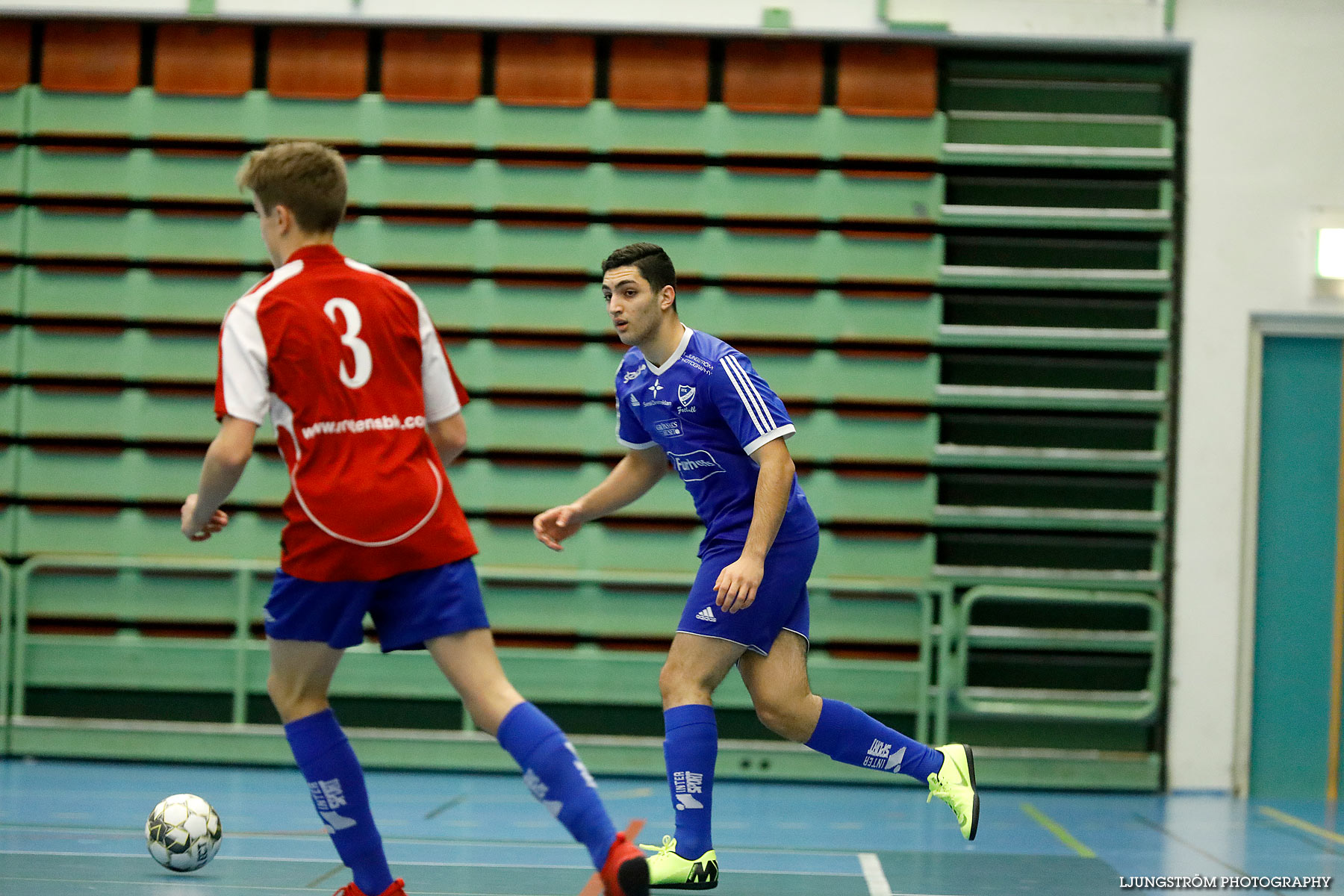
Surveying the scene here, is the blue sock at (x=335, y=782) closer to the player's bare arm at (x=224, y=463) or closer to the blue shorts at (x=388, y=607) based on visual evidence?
the blue shorts at (x=388, y=607)

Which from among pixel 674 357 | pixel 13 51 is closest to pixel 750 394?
pixel 674 357

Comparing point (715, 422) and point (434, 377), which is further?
point (715, 422)

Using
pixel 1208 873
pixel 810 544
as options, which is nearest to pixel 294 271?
pixel 810 544

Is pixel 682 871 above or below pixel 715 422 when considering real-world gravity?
below

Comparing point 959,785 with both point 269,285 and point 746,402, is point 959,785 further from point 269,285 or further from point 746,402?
point 269,285

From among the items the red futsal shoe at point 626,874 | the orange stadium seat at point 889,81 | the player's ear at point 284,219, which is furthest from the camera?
the orange stadium seat at point 889,81

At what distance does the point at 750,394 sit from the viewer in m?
3.53

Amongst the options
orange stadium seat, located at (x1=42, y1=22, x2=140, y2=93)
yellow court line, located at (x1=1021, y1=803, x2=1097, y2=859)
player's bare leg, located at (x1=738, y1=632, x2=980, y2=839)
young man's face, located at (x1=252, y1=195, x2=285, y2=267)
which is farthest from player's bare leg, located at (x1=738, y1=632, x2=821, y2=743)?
orange stadium seat, located at (x1=42, y1=22, x2=140, y2=93)

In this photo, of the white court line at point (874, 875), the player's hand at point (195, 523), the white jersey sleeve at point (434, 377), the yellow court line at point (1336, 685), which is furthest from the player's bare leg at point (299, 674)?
the yellow court line at point (1336, 685)

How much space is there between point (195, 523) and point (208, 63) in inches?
180

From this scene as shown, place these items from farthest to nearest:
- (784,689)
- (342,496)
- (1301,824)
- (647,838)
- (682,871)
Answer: (1301,824), (647,838), (784,689), (682,871), (342,496)

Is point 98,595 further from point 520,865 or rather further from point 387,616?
point 387,616

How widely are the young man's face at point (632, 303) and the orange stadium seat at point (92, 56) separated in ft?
14.0

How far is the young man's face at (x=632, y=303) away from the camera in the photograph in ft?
11.6
